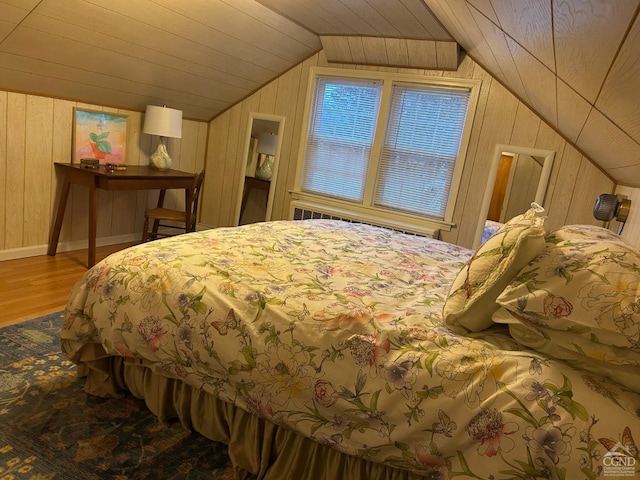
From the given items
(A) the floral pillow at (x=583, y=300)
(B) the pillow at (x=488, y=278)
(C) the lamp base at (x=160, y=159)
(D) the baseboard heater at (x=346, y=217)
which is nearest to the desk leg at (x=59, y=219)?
A: (C) the lamp base at (x=160, y=159)

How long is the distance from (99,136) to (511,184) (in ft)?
11.6

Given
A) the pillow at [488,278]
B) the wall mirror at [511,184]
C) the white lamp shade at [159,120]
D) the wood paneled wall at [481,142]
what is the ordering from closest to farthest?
the pillow at [488,278], the wood paneled wall at [481,142], the wall mirror at [511,184], the white lamp shade at [159,120]

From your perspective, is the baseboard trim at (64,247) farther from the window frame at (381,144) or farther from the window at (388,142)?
the window at (388,142)

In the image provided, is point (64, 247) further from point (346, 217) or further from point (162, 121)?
point (346, 217)

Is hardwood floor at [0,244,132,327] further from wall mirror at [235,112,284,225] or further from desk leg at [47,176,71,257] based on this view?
wall mirror at [235,112,284,225]

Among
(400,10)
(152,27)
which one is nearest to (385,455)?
(400,10)

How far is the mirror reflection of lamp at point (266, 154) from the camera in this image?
181 inches

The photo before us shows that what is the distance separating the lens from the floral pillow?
3.59 feet

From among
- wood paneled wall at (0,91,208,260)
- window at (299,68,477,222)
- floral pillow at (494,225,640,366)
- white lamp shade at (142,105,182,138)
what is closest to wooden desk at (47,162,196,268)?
wood paneled wall at (0,91,208,260)

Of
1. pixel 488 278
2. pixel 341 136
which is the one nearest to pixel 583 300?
pixel 488 278

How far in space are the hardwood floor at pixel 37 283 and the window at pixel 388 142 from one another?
2.24 metres

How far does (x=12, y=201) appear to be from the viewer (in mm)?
3289

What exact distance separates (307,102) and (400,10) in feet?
4.87

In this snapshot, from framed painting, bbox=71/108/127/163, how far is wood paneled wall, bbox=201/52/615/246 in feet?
4.00
